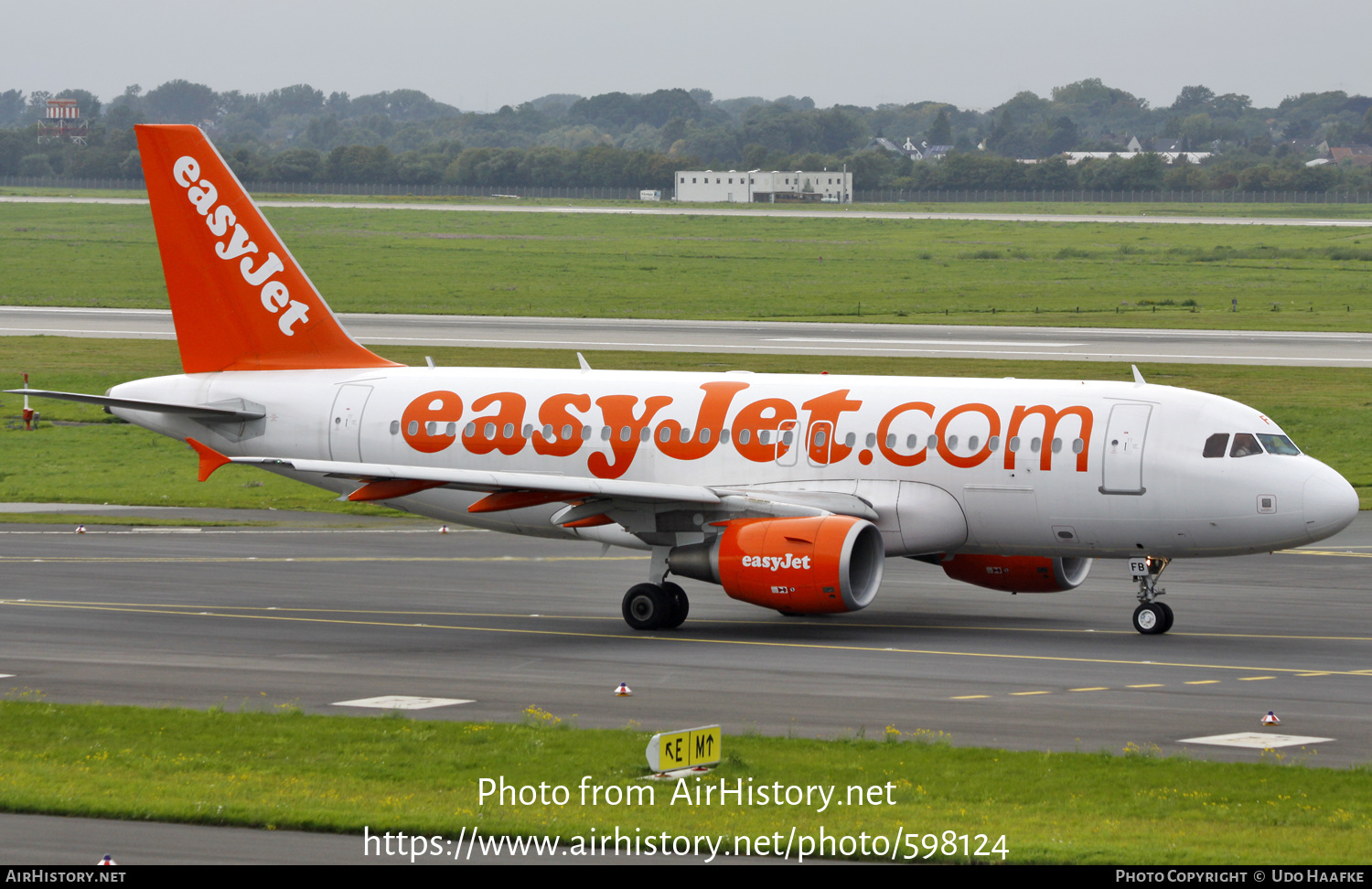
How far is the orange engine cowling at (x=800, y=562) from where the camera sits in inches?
1260

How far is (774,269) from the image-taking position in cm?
14588

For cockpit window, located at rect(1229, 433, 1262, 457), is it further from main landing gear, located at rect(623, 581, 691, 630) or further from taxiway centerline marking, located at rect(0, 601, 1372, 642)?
main landing gear, located at rect(623, 581, 691, 630)

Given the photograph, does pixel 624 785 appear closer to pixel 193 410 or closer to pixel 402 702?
pixel 402 702

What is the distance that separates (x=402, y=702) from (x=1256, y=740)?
1223cm

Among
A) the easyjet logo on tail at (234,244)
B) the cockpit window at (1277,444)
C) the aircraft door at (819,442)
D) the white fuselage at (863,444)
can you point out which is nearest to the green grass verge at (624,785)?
the white fuselage at (863,444)

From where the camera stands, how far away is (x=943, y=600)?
3847cm

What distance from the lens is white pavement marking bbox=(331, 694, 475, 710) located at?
26.2 m

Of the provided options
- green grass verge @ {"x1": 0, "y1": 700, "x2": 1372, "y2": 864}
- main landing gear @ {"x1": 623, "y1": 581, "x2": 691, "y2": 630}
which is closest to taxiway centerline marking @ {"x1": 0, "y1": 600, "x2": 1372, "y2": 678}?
main landing gear @ {"x1": 623, "y1": 581, "x2": 691, "y2": 630}

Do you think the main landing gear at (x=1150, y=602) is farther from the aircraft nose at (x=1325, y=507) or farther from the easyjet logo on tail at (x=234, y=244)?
the easyjet logo on tail at (x=234, y=244)

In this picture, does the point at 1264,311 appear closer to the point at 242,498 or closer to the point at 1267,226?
the point at 242,498

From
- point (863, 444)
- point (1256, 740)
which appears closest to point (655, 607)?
point (863, 444)

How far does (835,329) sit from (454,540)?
50.3m

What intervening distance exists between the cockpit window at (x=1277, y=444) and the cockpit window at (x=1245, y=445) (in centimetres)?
16

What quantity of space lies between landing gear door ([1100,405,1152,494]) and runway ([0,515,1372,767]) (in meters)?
2.82
